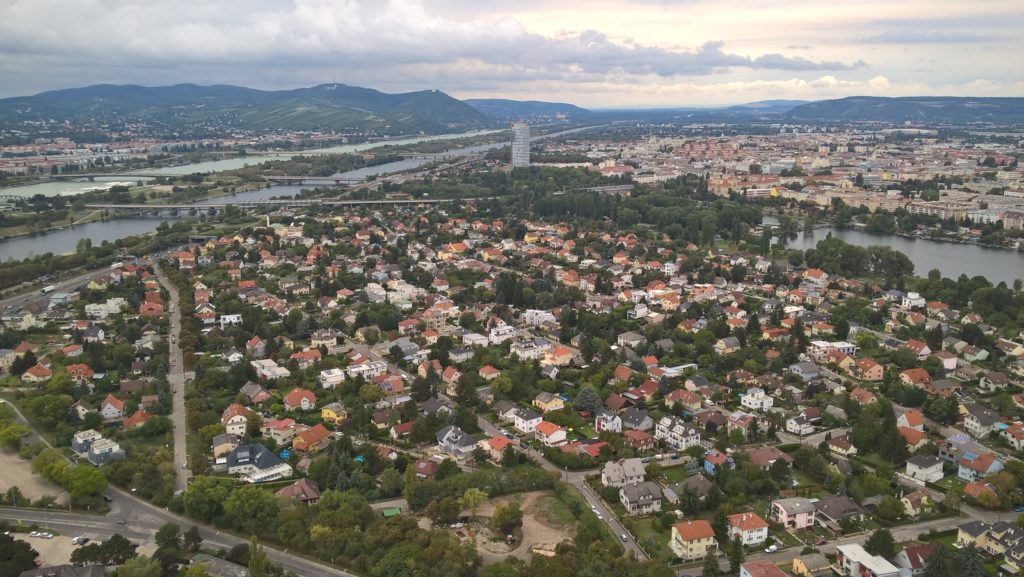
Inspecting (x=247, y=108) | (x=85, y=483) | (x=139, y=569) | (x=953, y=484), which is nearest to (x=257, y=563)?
(x=139, y=569)

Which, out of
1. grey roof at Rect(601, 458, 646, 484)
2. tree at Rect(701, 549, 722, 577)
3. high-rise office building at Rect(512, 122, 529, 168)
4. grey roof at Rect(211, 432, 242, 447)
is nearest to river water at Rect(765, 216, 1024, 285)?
grey roof at Rect(601, 458, 646, 484)

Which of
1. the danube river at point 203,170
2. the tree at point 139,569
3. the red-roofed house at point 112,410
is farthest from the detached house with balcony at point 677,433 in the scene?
the danube river at point 203,170

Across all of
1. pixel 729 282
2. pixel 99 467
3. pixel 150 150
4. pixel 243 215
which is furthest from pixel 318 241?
pixel 150 150

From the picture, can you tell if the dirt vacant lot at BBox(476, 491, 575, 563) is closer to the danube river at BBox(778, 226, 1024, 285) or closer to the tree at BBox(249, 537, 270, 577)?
the tree at BBox(249, 537, 270, 577)

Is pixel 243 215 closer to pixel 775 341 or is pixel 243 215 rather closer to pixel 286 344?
pixel 286 344

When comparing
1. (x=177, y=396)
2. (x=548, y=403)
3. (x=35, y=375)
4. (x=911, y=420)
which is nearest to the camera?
(x=911, y=420)

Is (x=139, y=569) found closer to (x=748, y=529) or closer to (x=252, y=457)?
(x=252, y=457)
